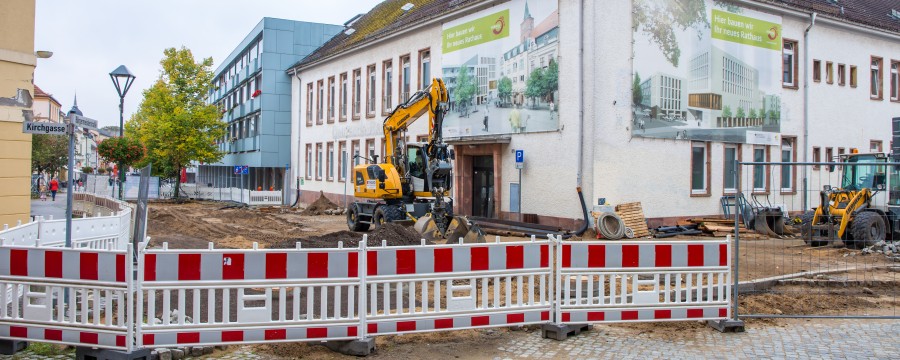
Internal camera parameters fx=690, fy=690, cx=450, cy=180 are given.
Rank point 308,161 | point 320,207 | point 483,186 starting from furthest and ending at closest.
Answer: point 308,161 → point 320,207 → point 483,186

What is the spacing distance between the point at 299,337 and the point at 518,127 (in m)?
15.7

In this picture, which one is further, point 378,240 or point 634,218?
point 634,218

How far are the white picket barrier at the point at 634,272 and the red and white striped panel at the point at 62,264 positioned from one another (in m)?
3.99

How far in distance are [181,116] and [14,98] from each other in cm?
3396

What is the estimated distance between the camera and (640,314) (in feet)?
22.9

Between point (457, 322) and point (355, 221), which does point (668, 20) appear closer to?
point (355, 221)

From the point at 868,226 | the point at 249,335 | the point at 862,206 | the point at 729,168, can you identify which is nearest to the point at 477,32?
the point at 729,168

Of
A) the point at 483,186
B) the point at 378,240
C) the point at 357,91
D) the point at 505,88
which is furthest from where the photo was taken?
the point at 357,91

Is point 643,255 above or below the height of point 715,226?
above

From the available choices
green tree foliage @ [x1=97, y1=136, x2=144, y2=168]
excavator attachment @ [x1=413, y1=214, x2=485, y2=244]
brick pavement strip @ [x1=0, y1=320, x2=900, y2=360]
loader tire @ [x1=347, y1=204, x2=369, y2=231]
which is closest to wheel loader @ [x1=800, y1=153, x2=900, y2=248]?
brick pavement strip @ [x1=0, y1=320, x2=900, y2=360]

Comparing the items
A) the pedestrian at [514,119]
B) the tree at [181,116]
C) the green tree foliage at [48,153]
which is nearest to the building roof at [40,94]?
the green tree foliage at [48,153]

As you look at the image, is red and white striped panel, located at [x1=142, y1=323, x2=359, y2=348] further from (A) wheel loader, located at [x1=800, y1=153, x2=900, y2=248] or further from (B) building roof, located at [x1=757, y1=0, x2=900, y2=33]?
(B) building roof, located at [x1=757, y1=0, x2=900, y2=33]

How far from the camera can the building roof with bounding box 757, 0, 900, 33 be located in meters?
23.8

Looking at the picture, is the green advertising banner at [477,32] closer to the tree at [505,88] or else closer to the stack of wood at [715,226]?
the tree at [505,88]
